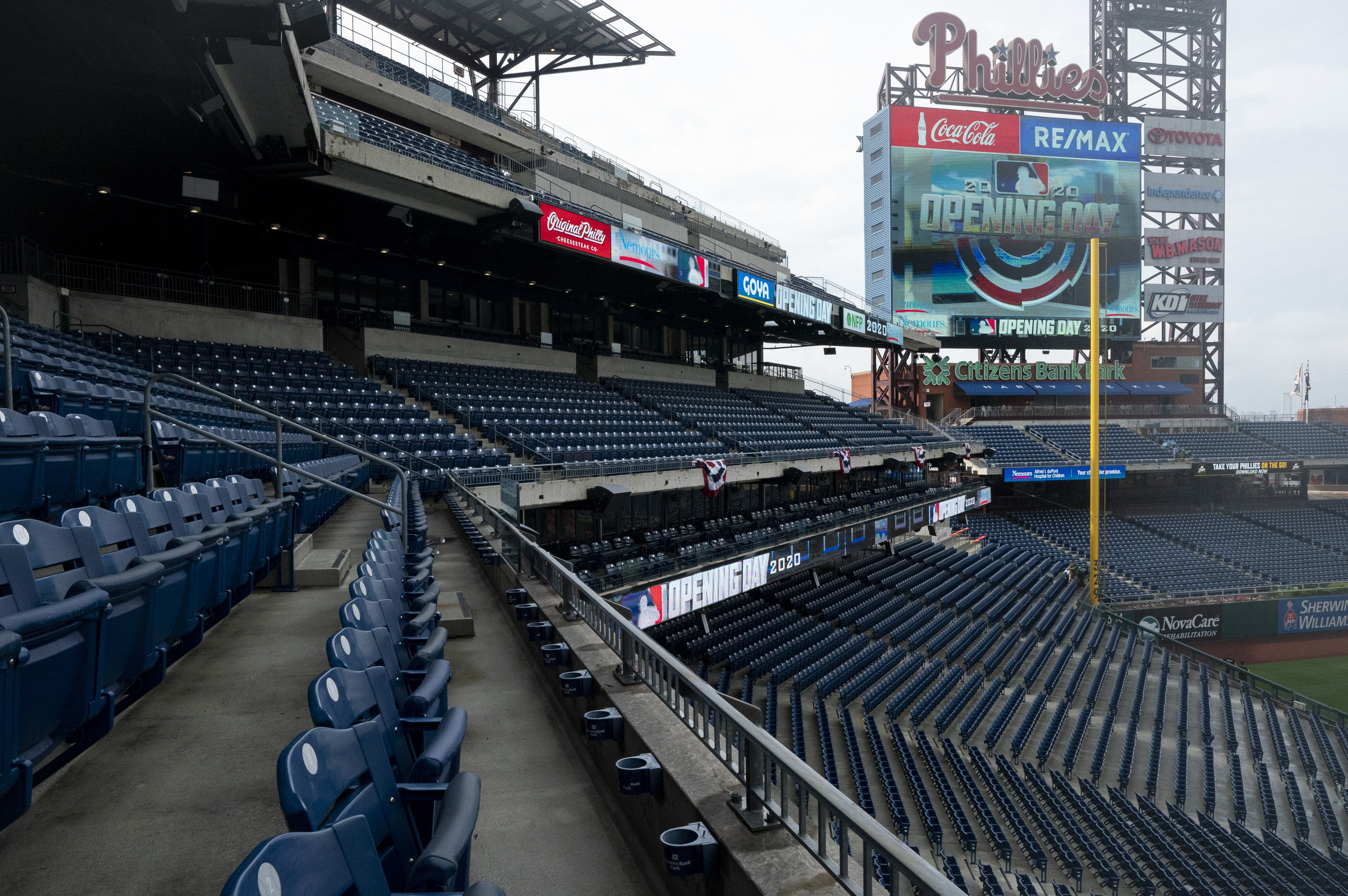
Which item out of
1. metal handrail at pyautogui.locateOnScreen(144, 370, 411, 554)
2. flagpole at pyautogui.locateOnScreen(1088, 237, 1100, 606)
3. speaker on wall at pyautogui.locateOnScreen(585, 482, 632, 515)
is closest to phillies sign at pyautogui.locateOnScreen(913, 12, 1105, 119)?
flagpole at pyautogui.locateOnScreen(1088, 237, 1100, 606)

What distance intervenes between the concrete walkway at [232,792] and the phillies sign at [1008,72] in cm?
4777

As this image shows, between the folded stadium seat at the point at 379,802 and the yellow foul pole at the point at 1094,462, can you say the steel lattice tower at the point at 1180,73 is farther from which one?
the folded stadium seat at the point at 379,802

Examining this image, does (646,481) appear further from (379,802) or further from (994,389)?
(994,389)

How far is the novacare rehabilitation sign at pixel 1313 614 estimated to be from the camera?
29422 mm

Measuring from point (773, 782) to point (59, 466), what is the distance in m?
5.54

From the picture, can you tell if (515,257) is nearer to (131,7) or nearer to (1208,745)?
(131,7)

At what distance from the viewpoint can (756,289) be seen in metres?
26.5

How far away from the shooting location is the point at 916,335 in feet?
126

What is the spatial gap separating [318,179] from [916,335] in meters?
31.0

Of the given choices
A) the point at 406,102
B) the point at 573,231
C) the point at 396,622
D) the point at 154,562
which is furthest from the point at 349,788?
the point at 406,102

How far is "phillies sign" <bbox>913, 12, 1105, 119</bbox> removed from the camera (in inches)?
1656

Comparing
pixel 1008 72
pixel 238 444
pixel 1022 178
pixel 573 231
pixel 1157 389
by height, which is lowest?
pixel 238 444

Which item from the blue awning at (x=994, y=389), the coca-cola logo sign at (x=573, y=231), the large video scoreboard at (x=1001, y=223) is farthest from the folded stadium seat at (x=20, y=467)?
the blue awning at (x=994, y=389)

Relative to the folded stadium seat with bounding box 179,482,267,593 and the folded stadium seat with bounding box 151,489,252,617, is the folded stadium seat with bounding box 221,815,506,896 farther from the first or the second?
the folded stadium seat with bounding box 179,482,267,593
